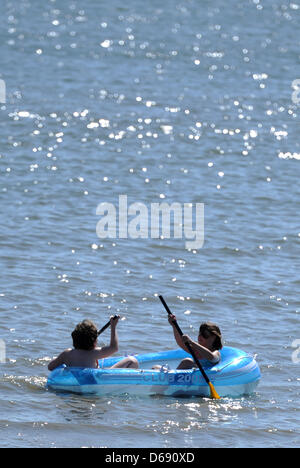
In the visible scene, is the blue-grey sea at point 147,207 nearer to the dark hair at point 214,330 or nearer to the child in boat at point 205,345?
the child in boat at point 205,345

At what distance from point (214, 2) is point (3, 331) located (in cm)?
2831

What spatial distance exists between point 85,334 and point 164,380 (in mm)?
925

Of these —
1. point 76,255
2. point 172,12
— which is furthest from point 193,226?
point 172,12

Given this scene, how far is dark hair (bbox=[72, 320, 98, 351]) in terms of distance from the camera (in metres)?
11.0

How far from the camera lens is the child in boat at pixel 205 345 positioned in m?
11.2

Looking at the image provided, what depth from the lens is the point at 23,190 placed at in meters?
18.5

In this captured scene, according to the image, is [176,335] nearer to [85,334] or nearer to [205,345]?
[205,345]

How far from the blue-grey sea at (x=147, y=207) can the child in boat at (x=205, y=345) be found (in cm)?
44

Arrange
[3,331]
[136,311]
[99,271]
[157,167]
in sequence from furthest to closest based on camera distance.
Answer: [157,167], [99,271], [136,311], [3,331]

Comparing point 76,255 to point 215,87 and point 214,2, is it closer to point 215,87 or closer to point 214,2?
point 215,87

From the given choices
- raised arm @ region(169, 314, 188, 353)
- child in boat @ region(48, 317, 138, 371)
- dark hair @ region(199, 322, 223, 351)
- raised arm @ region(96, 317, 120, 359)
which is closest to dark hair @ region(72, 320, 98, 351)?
child in boat @ region(48, 317, 138, 371)

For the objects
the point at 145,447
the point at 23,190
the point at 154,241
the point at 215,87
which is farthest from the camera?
the point at 215,87

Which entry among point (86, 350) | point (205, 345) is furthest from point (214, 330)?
point (86, 350)

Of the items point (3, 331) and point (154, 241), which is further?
point (154, 241)
